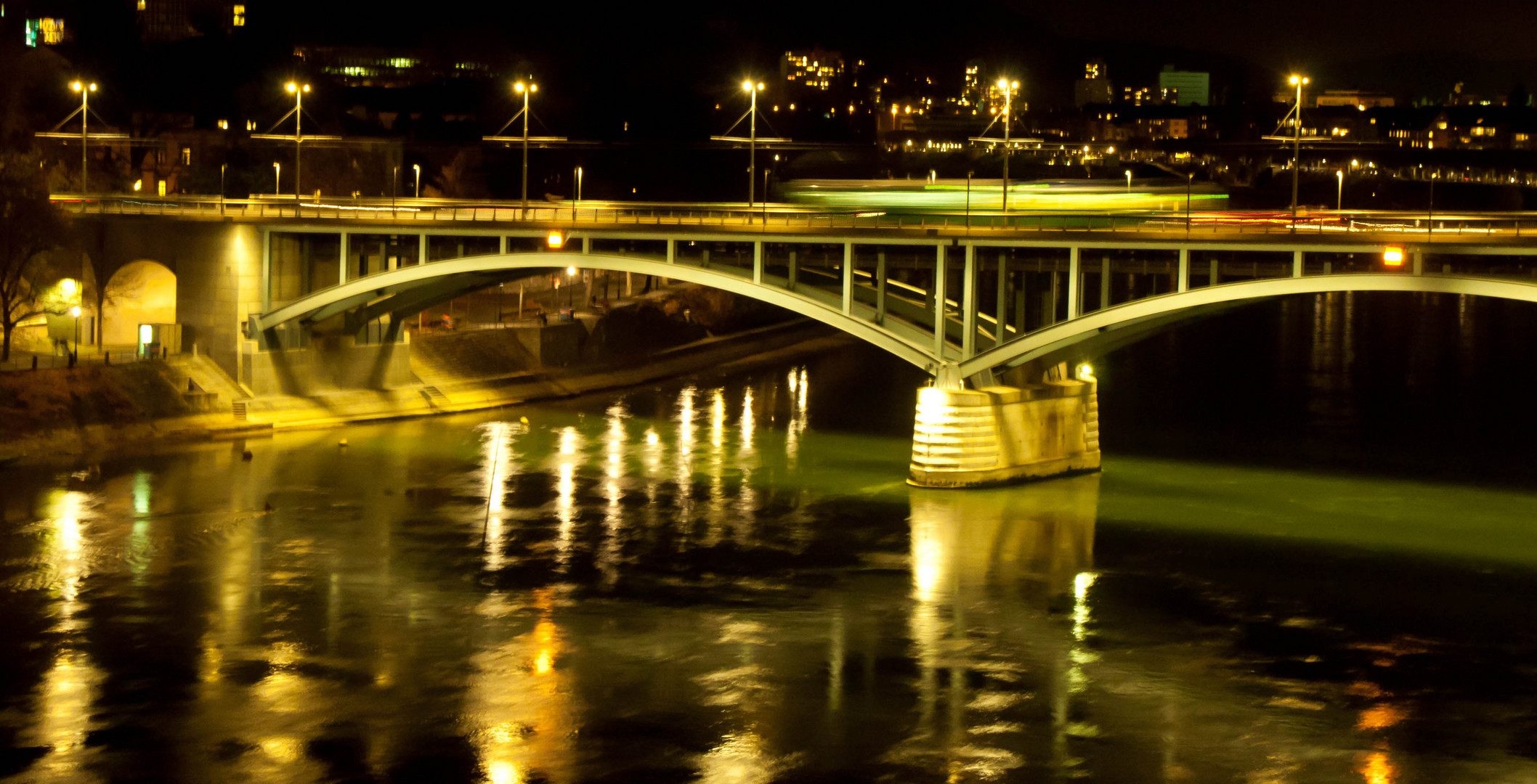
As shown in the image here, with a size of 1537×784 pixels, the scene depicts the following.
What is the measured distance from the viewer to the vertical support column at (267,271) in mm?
43594

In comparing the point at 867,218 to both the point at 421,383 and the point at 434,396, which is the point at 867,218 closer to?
the point at 434,396

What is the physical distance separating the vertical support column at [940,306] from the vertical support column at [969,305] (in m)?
0.43

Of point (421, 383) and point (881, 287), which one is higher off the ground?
point (881, 287)

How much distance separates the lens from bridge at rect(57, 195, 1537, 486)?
3228 centimetres

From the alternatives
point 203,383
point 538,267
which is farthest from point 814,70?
point 203,383

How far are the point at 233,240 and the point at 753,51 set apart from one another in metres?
92.9

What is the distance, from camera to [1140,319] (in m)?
34.8

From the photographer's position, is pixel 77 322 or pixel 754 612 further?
pixel 77 322

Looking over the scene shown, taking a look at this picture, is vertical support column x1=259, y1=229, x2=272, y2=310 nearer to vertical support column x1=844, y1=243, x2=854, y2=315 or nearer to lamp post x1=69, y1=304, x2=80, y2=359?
lamp post x1=69, y1=304, x2=80, y2=359

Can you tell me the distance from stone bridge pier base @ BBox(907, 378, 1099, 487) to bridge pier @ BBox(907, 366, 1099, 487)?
0.02m

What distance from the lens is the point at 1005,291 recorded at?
3534cm

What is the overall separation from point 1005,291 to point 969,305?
0.80 metres

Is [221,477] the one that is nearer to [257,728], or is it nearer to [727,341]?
[257,728]

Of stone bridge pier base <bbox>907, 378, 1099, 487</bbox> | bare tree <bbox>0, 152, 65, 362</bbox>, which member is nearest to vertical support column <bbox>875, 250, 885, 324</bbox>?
stone bridge pier base <bbox>907, 378, 1099, 487</bbox>
